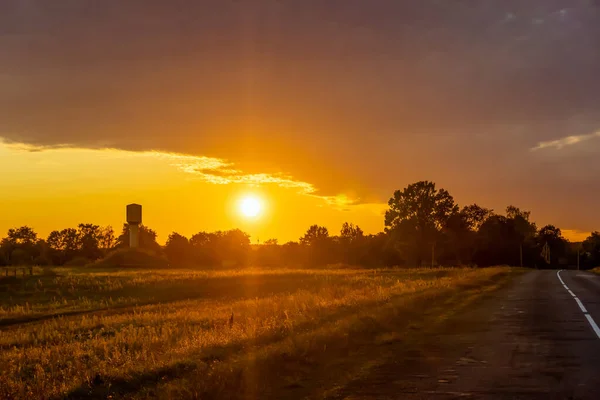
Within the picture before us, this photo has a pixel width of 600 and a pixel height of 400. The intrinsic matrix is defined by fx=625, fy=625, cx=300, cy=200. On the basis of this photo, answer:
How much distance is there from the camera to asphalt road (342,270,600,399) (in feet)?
32.1

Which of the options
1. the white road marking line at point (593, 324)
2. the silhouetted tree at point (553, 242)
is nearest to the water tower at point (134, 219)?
the silhouetted tree at point (553, 242)

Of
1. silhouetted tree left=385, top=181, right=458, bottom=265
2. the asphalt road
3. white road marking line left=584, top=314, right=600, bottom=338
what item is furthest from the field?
silhouetted tree left=385, top=181, right=458, bottom=265

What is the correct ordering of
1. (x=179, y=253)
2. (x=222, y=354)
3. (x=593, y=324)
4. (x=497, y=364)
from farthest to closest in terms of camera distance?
(x=179, y=253) → (x=593, y=324) → (x=222, y=354) → (x=497, y=364)

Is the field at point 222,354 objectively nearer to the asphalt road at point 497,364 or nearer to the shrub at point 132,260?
the asphalt road at point 497,364

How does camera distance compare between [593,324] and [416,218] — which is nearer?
[593,324]

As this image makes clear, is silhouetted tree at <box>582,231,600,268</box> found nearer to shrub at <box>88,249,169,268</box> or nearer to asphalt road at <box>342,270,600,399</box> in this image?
shrub at <box>88,249,169,268</box>

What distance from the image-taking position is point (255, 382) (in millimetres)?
10688

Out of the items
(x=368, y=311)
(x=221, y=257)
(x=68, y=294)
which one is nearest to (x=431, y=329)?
Result: (x=368, y=311)

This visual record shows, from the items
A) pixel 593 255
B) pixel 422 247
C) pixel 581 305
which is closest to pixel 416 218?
pixel 422 247

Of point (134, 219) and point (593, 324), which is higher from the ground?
point (134, 219)

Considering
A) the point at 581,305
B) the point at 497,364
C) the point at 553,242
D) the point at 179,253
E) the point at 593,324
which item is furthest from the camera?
the point at 553,242

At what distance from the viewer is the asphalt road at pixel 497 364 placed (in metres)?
9.78

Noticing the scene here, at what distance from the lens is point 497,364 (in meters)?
12.3

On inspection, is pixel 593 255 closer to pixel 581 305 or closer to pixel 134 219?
pixel 134 219
